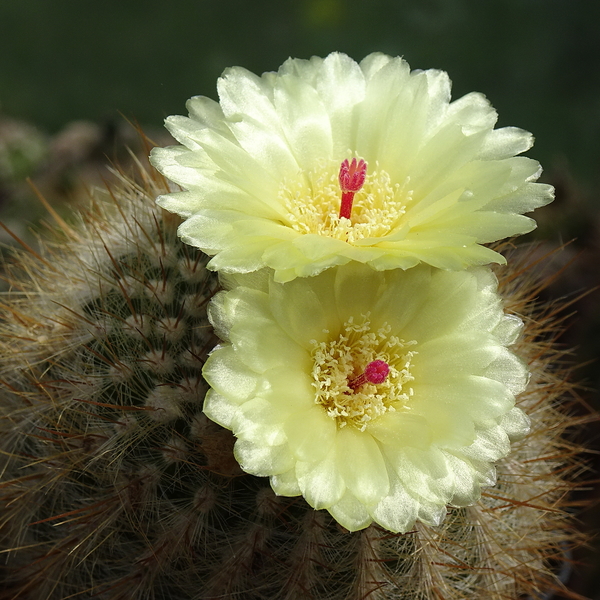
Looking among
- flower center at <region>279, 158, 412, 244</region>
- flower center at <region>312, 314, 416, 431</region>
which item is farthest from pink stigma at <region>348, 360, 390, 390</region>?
flower center at <region>279, 158, 412, 244</region>

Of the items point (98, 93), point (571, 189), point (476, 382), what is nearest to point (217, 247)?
point (476, 382)

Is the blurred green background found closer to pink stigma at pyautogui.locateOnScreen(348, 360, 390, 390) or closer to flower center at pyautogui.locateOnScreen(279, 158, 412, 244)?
flower center at pyautogui.locateOnScreen(279, 158, 412, 244)

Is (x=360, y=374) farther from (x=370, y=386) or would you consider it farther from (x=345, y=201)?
(x=345, y=201)

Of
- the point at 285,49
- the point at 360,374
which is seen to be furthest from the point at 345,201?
the point at 285,49

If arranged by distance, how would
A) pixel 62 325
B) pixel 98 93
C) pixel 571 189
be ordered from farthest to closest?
pixel 98 93 → pixel 571 189 → pixel 62 325

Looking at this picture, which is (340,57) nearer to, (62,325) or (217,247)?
(217,247)

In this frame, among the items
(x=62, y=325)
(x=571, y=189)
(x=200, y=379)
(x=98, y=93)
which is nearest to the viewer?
(x=200, y=379)

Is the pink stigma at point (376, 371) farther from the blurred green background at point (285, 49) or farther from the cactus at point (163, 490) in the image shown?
the blurred green background at point (285, 49)
